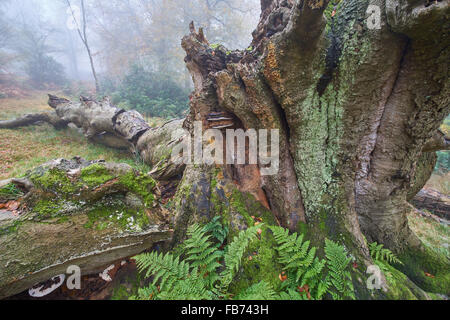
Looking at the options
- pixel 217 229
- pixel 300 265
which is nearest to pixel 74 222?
pixel 217 229

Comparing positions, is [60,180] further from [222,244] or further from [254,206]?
[254,206]

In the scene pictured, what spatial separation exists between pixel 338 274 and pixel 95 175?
7.79 feet

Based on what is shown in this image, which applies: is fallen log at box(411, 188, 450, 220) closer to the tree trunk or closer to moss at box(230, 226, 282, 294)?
the tree trunk

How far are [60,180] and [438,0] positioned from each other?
2989 mm

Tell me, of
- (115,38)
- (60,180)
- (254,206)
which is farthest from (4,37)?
(254,206)

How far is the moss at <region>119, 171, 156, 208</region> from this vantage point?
6.44ft

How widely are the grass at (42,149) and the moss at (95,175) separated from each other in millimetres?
2568

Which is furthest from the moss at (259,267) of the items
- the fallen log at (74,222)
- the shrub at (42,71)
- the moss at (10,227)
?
the shrub at (42,71)

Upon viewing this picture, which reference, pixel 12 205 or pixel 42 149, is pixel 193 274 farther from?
pixel 42 149

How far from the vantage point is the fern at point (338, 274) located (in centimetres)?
153

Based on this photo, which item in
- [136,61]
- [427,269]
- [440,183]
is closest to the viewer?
[427,269]

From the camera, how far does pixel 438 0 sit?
1069 mm

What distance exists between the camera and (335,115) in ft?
6.14

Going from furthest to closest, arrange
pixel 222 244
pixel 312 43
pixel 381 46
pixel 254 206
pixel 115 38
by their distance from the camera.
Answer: pixel 115 38
pixel 254 206
pixel 222 244
pixel 312 43
pixel 381 46
